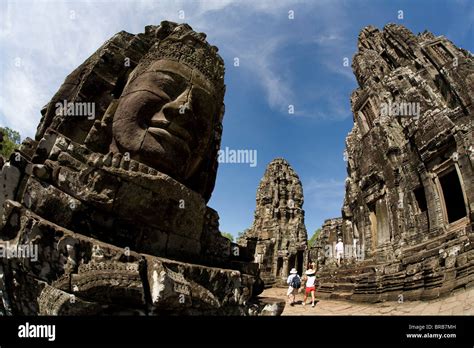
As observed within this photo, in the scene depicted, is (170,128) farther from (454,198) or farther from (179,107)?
(454,198)

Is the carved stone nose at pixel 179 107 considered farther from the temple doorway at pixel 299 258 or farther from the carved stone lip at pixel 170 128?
the temple doorway at pixel 299 258

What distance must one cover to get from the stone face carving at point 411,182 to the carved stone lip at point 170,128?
7497 millimetres

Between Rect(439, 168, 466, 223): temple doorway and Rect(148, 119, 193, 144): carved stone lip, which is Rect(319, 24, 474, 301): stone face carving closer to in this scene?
Rect(439, 168, 466, 223): temple doorway

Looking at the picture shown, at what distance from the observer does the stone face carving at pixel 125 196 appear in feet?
7.46

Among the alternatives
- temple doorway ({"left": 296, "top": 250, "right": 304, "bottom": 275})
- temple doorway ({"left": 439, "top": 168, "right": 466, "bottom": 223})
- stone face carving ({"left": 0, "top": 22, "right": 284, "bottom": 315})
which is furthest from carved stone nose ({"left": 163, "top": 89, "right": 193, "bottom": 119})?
temple doorway ({"left": 296, "top": 250, "right": 304, "bottom": 275})

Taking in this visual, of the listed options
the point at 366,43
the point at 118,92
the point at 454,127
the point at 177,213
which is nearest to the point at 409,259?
the point at 454,127

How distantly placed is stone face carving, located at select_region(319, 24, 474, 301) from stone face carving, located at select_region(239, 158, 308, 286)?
9682 mm

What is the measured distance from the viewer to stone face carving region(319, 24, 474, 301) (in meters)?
9.10

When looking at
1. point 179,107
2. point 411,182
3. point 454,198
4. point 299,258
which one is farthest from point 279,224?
point 179,107

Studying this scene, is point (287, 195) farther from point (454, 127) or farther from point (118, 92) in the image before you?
point (118, 92)

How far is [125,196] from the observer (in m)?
2.89

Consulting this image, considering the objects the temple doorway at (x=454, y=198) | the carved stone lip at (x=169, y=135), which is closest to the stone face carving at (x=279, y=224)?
the temple doorway at (x=454, y=198)

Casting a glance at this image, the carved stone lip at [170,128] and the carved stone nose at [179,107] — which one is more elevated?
the carved stone nose at [179,107]

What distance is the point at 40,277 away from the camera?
2.27 metres
